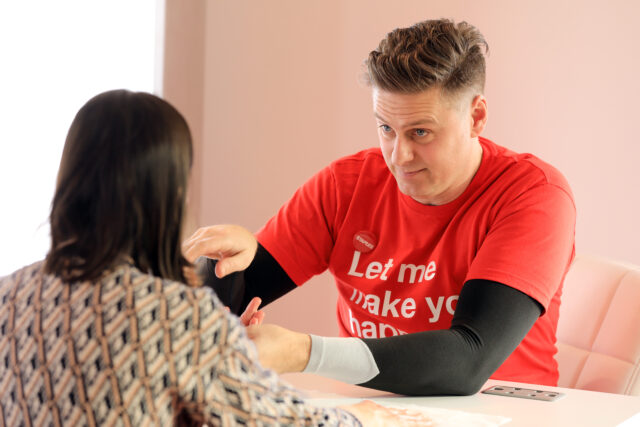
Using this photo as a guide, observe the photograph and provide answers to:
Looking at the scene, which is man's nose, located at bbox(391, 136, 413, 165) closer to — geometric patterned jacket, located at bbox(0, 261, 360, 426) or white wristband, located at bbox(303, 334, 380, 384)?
white wristband, located at bbox(303, 334, 380, 384)

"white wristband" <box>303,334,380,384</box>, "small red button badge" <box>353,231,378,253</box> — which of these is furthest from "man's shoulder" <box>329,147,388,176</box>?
"white wristband" <box>303,334,380,384</box>

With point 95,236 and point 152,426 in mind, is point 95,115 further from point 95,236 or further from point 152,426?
point 152,426

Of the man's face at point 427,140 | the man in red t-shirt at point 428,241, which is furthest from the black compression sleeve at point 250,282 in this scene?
the man's face at point 427,140

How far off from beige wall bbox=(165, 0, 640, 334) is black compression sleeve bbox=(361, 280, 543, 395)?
1.42m

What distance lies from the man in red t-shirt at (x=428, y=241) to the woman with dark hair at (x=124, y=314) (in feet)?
1.43

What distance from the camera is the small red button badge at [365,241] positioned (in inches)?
68.2

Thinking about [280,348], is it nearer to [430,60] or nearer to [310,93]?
[430,60]

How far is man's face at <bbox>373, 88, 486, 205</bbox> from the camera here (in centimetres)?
155

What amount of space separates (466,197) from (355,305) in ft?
1.09

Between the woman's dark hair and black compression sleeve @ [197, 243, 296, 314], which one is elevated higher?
the woman's dark hair

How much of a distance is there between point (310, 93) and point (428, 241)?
1616mm

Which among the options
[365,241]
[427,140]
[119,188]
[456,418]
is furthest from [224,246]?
[119,188]

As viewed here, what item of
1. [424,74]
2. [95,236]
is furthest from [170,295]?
[424,74]

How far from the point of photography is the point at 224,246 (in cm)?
154
